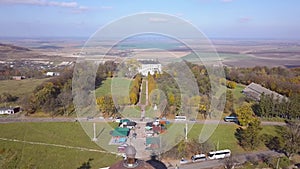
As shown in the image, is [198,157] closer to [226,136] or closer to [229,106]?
[226,136]

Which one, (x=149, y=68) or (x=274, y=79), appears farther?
(x=149, y=68)

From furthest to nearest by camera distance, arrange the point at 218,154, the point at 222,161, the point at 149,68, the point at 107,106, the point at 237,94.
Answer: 1. the point at 149,68
2. the point at 237,94
3. the point at 107,106
4. the point at 218,154
5. the point at 222,161

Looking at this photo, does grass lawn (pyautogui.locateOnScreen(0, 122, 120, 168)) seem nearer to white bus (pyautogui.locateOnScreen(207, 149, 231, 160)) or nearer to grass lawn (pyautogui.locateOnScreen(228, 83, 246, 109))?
white bus (pyautogui.locateOnScreen(207, 149, 231, 160))

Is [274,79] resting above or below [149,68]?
below

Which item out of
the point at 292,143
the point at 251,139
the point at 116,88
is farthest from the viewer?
the point at 116,88

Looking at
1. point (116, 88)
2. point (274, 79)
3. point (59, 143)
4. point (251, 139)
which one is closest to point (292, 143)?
point (251, 139)

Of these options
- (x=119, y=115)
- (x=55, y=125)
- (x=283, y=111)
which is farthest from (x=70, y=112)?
(x=283, y=111)
